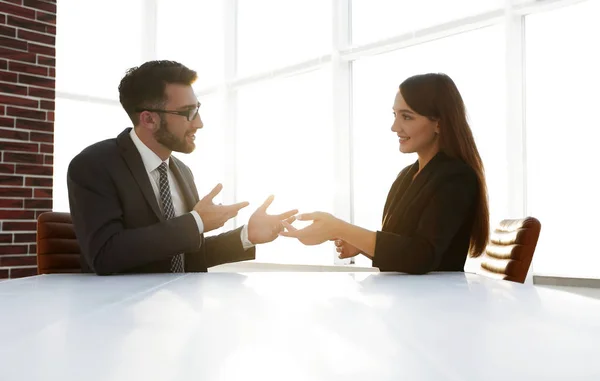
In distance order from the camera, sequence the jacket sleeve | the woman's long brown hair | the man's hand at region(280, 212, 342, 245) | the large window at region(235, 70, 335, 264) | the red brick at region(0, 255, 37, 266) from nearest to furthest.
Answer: the jacket sleeve < the man's hand at region(280, 212, 342, 245) < the woman's long brown hair < the red brick at region(0, 255, 37, 266) < the large window at region(235, 70, 335, 264)

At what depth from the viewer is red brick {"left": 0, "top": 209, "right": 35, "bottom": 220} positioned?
3293mm

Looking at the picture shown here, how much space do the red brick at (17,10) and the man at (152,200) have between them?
1398mm

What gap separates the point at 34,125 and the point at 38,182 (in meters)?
0.35

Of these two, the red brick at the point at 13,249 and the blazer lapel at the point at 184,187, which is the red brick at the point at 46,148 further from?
the blazer lapel at the point at 184,187

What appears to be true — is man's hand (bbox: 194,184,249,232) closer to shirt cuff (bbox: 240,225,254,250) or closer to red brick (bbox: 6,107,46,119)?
shirt cuff (bbox: 240,225,254,250)

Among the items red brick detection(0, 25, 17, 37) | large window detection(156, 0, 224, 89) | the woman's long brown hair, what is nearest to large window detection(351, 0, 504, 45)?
large window detection(156, 0, 224, 89)

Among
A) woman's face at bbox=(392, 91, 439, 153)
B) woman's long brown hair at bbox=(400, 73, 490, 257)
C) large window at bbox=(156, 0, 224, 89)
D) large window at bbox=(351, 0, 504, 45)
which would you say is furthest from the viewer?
large window at bbox=(156, 0, 224, 89)

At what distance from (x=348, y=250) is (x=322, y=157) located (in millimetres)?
2882

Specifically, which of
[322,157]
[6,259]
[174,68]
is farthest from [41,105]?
[322,157]

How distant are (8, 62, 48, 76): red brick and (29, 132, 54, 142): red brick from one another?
380 mm

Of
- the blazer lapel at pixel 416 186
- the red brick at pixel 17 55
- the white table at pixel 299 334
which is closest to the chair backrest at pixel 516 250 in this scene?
the blazer lapel at pixel 416 186

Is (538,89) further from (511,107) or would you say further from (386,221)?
(386,221)

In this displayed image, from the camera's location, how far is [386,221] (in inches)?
79.9

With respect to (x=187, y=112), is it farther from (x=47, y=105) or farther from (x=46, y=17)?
(x=46, y=17)
